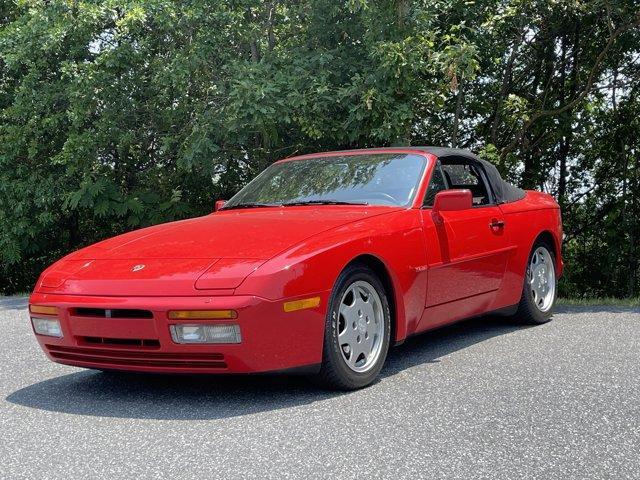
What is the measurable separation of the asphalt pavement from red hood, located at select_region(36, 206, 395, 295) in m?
0.62

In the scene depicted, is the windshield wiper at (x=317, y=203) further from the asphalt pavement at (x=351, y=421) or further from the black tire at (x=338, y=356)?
the asphalt pavement at (x=351, y=421)

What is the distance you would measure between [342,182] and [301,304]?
1.63 meters

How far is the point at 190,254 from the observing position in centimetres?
460

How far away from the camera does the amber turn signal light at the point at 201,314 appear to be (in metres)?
4.14

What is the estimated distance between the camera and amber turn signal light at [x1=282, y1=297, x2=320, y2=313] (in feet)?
14.0

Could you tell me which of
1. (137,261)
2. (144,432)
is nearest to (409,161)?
(137,261)

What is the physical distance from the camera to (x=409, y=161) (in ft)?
19.4

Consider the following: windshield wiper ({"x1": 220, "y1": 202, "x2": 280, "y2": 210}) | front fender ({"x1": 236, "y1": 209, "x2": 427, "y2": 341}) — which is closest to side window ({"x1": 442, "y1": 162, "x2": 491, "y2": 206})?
front fender ({"x1": 236, "y1": 209, "x2": 427, "y2": 341})

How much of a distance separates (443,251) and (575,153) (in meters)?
9.02

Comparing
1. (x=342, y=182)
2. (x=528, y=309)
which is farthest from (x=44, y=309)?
(x=528, y=309)

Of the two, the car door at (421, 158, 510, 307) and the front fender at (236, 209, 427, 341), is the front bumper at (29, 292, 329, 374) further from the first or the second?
the car door at (421, 158, 510, 307)

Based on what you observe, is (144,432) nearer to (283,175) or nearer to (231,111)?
(283,175)

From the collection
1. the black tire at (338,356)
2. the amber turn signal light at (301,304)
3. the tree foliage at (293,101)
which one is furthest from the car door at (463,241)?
the tree foliage at (293,101)

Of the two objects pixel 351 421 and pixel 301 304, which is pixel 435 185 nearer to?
pixel 301 304
